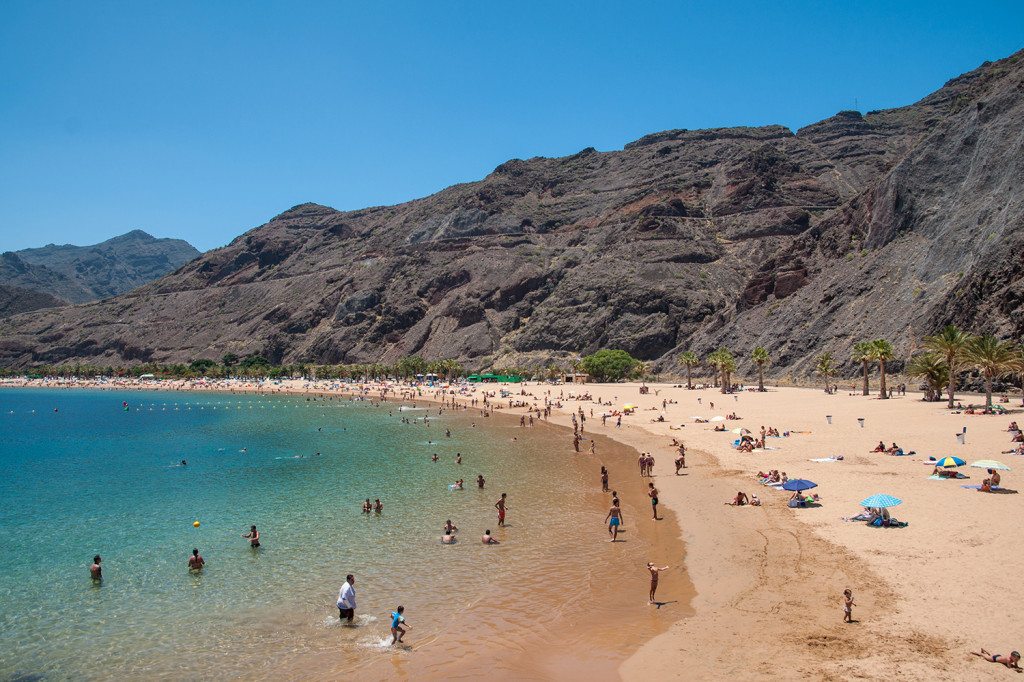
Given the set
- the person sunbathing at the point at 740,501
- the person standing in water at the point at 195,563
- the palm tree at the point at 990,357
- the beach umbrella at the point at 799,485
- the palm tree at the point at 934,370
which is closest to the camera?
the person standing in water at the point at 195,563

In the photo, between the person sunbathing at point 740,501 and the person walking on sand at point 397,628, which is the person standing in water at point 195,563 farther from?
the person sunbathing at point 740,501

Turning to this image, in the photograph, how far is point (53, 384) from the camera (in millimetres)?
135875

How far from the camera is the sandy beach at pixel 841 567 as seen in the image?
36.6 feet

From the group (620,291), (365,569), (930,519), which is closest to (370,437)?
(365,569)

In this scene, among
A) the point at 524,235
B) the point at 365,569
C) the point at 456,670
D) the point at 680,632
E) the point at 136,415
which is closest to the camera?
the point at 456,670

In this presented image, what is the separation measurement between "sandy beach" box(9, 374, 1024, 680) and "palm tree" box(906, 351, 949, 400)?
11684 mm

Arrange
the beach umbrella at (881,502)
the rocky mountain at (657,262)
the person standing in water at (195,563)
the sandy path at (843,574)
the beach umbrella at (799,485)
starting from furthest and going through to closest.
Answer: the rocky mountain at (657,262), the beach umbrella at (799,485), the person standing in water at (195,563), the beach umbrella at (881,502), the sandy path at (843,574)

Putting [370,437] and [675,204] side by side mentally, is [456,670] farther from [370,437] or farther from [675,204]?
[675,204]

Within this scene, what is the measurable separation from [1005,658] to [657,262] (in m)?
113

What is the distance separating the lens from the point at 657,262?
120 meters

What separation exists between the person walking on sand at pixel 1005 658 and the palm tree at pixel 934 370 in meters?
37.9

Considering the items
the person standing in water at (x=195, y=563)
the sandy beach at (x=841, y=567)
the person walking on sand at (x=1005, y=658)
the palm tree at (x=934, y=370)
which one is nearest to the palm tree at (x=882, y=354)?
the palm tree at (x=934, y=370)

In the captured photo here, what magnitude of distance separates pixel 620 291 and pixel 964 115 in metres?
54.5

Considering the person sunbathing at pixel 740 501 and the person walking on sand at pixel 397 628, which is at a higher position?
the person sunbathing at pixel 740 501
